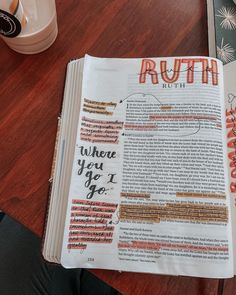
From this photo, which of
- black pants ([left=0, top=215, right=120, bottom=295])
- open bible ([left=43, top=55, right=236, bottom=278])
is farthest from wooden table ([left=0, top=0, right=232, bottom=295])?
black pants ([left=0, top=215, right=120, bottom=295])

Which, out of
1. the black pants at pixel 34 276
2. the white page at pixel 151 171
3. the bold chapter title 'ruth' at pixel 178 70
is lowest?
the black pants at pixel 34 276

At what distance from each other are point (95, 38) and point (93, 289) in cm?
51

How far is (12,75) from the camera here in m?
0.51

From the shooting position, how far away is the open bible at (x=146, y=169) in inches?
15.7

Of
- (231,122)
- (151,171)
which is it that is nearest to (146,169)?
(151,171)

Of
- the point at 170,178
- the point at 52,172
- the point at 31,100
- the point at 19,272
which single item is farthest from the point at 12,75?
the point at 19,272

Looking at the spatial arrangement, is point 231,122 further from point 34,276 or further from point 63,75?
point 34,276

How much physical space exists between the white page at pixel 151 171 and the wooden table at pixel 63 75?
3cm

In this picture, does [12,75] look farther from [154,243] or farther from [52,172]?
[154,243]

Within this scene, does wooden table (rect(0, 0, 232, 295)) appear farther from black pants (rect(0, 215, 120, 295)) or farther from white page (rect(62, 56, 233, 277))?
black pants (rect(0, 215, 120, 295))

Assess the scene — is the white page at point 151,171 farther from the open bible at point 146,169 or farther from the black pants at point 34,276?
the black pants at point 34,276

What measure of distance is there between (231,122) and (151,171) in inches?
5.3

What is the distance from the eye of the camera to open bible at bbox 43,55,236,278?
0.40 metres

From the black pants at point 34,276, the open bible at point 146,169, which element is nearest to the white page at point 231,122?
the open bible at point 146,169
